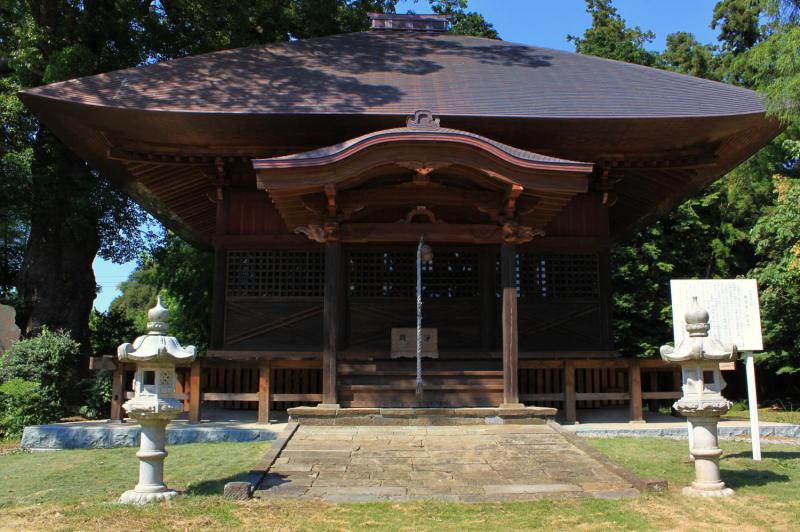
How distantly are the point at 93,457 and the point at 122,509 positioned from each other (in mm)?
2831

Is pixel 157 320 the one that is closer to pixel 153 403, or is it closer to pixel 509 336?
pixel 153 403

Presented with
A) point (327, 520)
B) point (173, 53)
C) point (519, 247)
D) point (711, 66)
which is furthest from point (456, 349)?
point (711, 66)

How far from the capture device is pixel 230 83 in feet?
35.6

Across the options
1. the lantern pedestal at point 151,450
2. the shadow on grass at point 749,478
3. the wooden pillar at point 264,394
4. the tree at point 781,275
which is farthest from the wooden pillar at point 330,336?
the tree at point 781,275

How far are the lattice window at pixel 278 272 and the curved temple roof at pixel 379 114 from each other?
152 centimetres

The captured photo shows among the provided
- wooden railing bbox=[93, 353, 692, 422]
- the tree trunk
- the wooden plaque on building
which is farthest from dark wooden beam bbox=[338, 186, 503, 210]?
the tree trunk

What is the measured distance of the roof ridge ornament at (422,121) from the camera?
8617 mm

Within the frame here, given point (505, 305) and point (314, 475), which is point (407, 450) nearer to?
point (314, 475)

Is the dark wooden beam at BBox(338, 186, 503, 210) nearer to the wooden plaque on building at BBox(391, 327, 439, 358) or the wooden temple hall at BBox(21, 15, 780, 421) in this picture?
the wooden temple hall at BBox(21, 15, 780, 421)

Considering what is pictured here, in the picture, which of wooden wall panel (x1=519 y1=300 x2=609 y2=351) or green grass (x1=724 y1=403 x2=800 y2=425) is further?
green grass (x1=724 y1=403 x2=800 y2=425)

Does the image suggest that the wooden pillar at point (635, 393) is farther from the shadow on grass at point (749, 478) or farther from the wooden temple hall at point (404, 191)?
the shadow on grass at point (749, 478)

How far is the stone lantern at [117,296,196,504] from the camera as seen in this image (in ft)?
18.2

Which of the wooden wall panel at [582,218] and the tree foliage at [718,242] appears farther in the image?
the tree foliage at [718,242]

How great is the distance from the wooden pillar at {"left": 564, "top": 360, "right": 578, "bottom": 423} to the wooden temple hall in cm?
3
